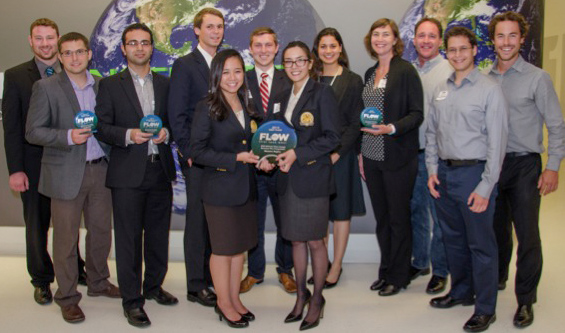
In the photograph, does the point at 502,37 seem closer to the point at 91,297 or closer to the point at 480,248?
the point at 480,248

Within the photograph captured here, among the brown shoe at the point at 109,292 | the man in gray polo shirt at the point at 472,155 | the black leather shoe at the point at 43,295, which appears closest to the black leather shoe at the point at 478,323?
the man in gray polo shirt at the point at 472,155

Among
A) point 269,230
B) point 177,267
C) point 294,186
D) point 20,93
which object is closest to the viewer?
point 294,186

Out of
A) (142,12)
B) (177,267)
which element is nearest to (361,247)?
(177,267)

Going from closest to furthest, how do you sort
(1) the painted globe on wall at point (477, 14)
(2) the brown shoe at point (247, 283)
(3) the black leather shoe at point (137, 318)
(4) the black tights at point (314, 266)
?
(4) the black tights at point (314, 266) < (3) the black leather shoe at point (137, 318) < (2) the brown shoe at point (247, 283) < (1) the painted globe on wall at point (477, 14)

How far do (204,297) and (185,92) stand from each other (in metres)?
1.57

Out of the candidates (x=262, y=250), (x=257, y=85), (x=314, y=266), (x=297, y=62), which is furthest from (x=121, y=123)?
(x=314, y=266)

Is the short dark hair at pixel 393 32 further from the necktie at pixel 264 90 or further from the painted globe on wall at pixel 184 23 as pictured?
the painted globe on wall at pixel 184 23

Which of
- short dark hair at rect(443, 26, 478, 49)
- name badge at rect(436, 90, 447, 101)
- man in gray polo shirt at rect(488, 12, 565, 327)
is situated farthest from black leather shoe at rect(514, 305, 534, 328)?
short dark hair at rect(443, 26, 478, 49)

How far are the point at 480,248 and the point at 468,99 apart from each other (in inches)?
39.0

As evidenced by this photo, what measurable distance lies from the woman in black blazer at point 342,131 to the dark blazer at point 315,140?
2.04 ft

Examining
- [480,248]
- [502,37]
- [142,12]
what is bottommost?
[480,248]

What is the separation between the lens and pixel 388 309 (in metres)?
3.85

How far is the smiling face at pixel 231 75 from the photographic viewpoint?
3215mm

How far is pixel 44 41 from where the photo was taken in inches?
158
